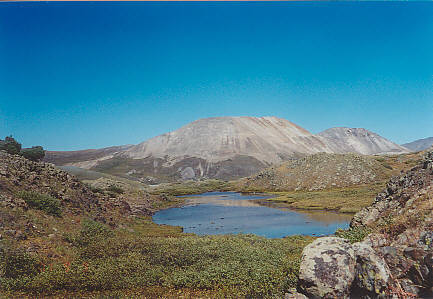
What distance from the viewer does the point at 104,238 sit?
24.7 metres

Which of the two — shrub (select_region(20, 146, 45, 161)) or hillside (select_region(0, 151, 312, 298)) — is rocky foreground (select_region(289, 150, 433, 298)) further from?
shrub (select_region(20, 146, 45, 161))

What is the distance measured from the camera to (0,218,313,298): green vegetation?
1431cm

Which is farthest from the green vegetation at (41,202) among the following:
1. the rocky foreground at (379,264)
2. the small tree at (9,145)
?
the rocky foreground at (379,264)

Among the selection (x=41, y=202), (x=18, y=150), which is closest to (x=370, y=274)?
(x=41, y=202)

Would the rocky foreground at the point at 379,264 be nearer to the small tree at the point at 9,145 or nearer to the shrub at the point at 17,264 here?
the shrub at the point at 17,264

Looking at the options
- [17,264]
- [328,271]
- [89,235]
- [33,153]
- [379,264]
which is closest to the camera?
[379,264]

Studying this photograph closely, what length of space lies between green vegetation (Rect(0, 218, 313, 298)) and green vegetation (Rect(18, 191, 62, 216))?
4.49 m

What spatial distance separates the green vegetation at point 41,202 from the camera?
968 inches

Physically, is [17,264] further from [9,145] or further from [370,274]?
[9,145]

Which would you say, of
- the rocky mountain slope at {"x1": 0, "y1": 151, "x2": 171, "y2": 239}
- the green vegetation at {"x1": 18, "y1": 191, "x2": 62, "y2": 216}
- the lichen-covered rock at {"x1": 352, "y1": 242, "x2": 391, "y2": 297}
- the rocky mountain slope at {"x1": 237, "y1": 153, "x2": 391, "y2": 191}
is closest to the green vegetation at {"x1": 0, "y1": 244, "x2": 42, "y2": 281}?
the rocky mountain slope at {"x1": 0, "y1": 151, "x2": 171, "y2": 239}

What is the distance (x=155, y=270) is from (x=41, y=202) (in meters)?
14.4

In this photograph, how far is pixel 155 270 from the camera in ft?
57.2

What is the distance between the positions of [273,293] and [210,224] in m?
40.1

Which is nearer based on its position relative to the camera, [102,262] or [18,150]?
[102,262]
